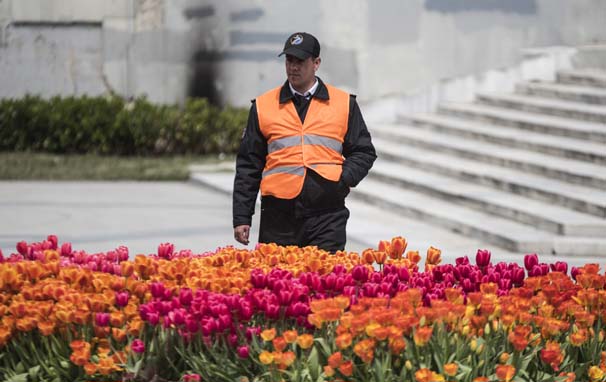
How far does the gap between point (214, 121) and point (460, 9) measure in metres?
3.84

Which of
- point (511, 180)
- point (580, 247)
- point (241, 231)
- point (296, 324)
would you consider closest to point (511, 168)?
point (511, 180)

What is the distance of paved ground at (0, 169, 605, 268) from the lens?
11.4 metres

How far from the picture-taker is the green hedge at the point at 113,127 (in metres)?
17.7

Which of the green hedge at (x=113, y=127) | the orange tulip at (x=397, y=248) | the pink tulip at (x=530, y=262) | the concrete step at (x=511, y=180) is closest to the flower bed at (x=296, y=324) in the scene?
the pink tulip at (x=530, y=262)

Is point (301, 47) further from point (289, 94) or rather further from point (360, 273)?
point (360, 273)

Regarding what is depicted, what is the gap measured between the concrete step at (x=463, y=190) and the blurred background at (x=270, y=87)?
0.03 metres

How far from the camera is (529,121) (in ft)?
50.7

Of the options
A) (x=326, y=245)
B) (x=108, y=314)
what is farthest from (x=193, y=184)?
(x=108, y=314)

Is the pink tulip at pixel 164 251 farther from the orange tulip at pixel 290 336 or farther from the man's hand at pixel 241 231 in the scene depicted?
the orange tulip at pixel 290 336

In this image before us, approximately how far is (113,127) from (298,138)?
1139cm

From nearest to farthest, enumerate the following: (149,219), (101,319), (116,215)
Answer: (101,319) < (149,219) < (116,215)

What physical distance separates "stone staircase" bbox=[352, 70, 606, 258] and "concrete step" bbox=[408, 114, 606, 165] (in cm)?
1

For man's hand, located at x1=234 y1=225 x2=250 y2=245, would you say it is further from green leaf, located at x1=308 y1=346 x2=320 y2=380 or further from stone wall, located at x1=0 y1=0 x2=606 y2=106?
stone wall, located at x1=0 y1=0 x2=606 y2=106

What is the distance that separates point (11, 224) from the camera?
12.4m
